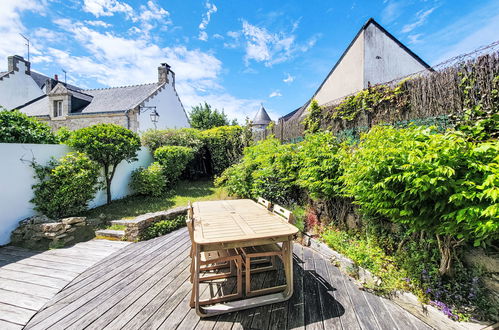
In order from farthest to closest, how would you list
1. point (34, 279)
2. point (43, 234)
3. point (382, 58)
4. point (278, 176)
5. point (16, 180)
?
point (382, 58), point (278, 176), point (16, 180), point (43, 234), point (34, 279)

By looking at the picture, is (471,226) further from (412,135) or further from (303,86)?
(303,86)

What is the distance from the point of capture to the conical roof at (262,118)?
79.8 feet

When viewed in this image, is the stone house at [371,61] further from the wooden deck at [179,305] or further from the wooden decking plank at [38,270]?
the wooden decking plank at [38,270]

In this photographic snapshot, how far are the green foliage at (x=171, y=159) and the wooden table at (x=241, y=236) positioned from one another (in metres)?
5.65

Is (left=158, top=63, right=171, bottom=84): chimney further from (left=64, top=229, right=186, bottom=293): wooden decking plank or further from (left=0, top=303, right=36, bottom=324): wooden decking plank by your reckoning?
(left=0, top=303, right=36, bottom=324): wooden decking plank

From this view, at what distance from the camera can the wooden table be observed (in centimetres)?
194

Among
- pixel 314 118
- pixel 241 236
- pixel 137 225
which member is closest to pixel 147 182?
pixel 137 225

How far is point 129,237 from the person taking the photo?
3.97 metres

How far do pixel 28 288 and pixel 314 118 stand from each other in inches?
243

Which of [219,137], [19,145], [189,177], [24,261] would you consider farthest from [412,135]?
[189,177]

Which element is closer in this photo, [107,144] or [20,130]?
[20,130]

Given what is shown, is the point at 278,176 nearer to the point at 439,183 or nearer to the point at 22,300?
the point at 439,183

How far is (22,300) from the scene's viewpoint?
2191mm

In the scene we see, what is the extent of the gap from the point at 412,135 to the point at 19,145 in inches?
254
